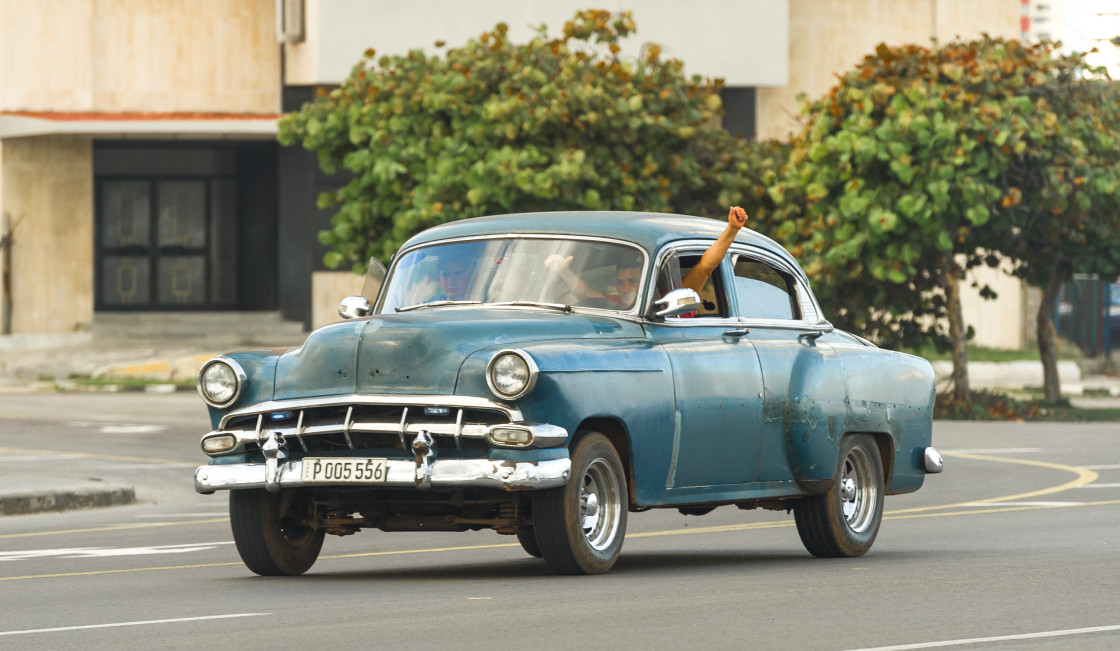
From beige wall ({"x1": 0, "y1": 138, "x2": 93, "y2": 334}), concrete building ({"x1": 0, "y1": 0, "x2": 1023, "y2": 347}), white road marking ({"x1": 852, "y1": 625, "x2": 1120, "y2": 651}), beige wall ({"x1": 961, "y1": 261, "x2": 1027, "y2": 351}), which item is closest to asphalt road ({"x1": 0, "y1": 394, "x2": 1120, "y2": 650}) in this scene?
white road marking ({"x1": 852, "y1": 625, "x2": 1120, "y2": 651})

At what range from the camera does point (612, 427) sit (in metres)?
9.94

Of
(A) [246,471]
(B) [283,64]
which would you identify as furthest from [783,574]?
(B) [283,64]

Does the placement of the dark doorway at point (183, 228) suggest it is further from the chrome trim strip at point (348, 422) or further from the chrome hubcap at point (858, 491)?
the chrome trim strip at point (348, 422)

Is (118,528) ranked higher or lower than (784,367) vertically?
lower

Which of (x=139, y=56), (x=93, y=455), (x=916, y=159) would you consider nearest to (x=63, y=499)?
(x=93, y=455)

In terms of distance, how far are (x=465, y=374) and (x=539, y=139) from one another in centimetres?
2086

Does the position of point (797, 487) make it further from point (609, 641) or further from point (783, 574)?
point (609, 641)

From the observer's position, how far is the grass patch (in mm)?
29562

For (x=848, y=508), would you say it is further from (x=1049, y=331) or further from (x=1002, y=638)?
(x=1049, y=331)

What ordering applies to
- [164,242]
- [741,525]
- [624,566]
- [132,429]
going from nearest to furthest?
[624,566] → [741,525] → [132,429] → [164,242]

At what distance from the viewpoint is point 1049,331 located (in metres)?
31.8

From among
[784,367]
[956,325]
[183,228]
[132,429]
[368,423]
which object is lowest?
[132,429]

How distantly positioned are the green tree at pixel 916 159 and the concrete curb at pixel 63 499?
41.7 ft

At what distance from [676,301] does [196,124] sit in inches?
1163
